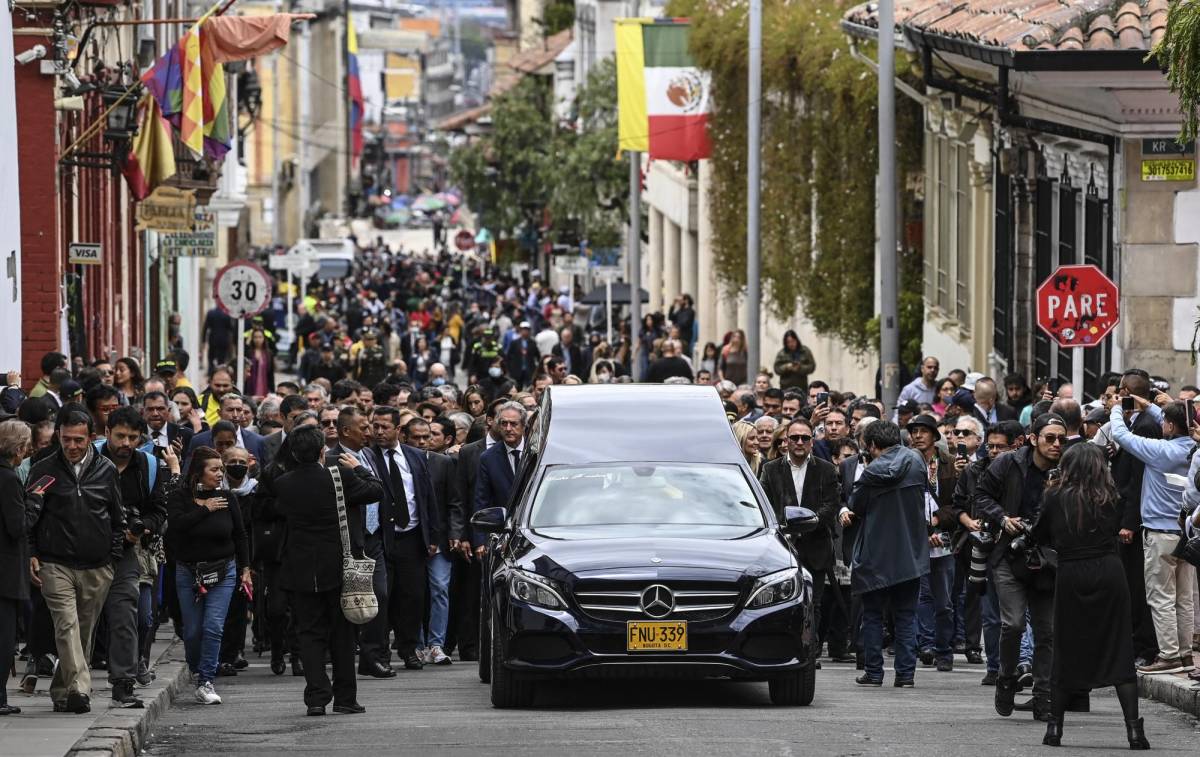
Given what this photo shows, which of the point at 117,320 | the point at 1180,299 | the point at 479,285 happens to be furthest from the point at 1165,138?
the point at 479,285

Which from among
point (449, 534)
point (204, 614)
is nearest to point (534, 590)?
point (204, 614)

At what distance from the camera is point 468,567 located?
17734 mm

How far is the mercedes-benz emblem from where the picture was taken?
532 inches

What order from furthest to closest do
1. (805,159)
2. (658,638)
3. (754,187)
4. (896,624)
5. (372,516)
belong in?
(805,159) → (754,187) → (372,516) → (896,624) → (658,638)

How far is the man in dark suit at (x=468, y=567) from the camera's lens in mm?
17516

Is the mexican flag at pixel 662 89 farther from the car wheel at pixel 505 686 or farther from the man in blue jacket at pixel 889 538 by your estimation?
the car wheel at pixel 505 686

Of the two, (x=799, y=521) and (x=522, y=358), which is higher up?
(x=799, y=521)

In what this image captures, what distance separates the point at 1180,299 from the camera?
23.7 metres

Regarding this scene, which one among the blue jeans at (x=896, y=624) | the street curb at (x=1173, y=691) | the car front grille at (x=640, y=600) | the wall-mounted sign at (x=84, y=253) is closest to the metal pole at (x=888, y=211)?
the wall-mounted sign at (x=84, y=253)

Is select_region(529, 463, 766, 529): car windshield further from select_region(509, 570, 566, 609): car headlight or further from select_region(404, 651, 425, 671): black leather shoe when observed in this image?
select_region(404, 651, 425, 671): black leather shoe

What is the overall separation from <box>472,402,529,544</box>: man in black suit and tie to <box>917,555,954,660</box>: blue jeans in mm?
2963

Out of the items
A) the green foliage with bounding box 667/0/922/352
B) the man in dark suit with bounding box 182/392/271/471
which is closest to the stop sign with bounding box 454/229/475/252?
the green foliage with bounding box 667/0/922/352

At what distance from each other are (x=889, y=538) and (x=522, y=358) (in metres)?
25.7

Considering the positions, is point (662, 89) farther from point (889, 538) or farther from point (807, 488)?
point (889, 538)
